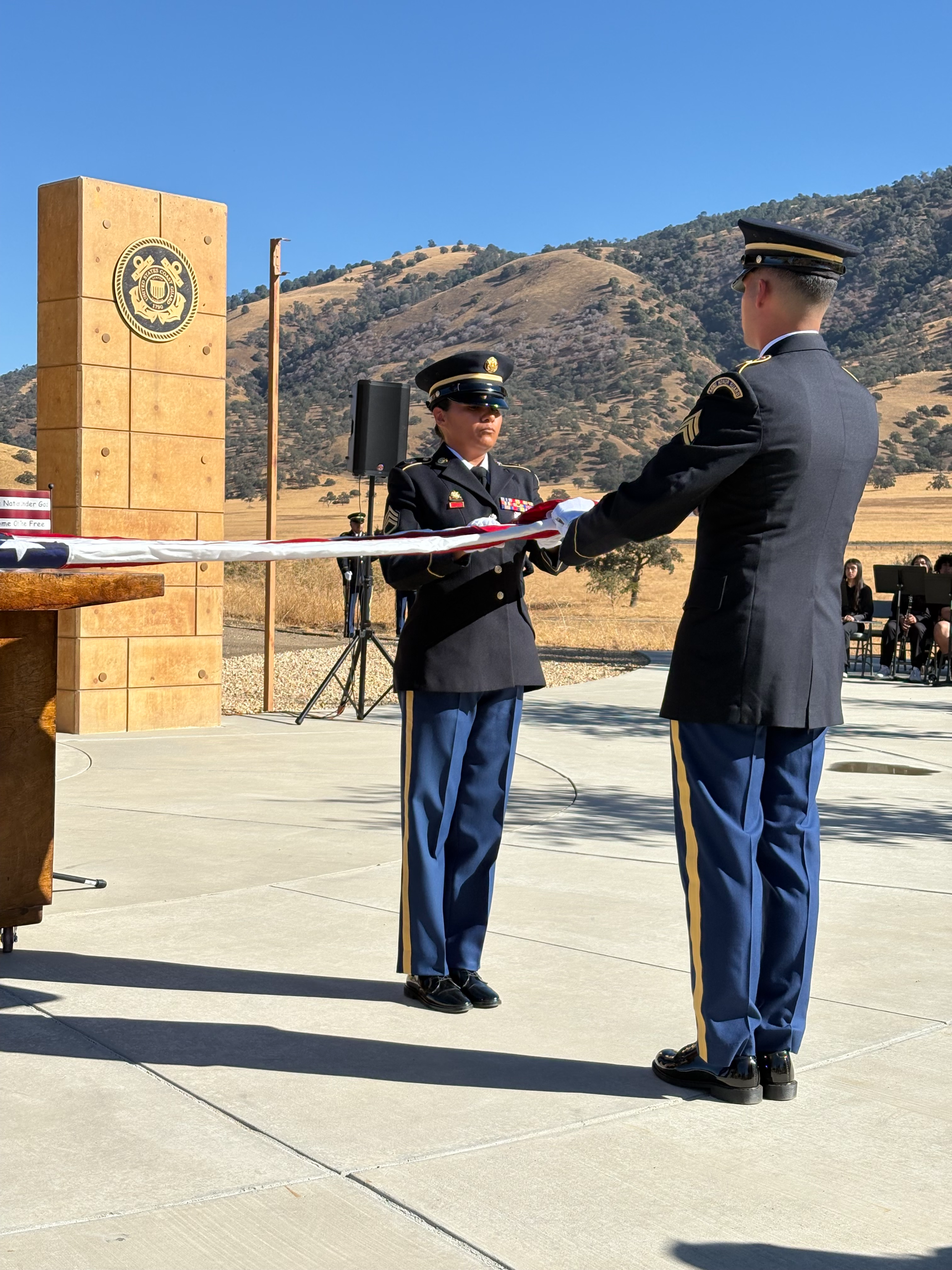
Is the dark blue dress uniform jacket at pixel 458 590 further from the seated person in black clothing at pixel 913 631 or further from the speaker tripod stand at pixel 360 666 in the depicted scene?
the seated person in black clothing at pixel 913 631

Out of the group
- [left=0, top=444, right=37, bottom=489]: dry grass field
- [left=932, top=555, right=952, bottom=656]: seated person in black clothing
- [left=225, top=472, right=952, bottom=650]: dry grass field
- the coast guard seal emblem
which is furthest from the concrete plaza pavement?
[left=0, top=444, right=37, bottom=489]: dry grass field

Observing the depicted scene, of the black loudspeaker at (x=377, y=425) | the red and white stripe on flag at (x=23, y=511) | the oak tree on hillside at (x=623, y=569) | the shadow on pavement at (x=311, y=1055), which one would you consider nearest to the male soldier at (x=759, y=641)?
the shadow on pavement at (x=311, y=1055)

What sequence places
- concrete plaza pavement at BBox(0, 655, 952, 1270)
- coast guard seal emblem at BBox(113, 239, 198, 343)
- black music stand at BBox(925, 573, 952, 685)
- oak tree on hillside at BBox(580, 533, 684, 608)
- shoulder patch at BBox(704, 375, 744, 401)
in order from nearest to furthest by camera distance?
concrete plaza pavement at BBox(0, 655, 952, 1270) < shoulder patch at BBox(704, 375, 744, 401) < coast guard seal emblem at BBox(113, 239, 198, 343) < black music stand at BBox(925, 573, 952, 685) < oak tree on hillside at BBox(580, 533, 684, 608)

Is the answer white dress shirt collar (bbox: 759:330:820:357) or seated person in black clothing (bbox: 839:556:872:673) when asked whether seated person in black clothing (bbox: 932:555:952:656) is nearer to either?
seated person in black clothing (bbox: 839:556:872:673)

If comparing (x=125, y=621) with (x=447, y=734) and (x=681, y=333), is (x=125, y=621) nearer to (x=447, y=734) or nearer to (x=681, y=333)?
(x=447, y=734)

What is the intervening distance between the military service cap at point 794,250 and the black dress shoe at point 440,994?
2.25 m

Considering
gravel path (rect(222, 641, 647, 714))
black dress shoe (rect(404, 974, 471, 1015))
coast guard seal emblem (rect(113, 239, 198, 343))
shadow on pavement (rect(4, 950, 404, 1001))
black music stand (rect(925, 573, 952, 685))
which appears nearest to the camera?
black dress shoe (rect(404, 974, 471, 1015))

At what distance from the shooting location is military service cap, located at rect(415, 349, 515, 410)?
4.54 meters

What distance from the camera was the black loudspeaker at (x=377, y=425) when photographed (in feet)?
39.4

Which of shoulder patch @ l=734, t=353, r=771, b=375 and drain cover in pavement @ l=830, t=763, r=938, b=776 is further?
drain cover in pavement @ l=830, t=763, r=938, b=776

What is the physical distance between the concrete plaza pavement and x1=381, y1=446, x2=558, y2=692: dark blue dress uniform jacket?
100 cm

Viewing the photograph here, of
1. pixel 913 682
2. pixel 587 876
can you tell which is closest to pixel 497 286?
pixel 913 682

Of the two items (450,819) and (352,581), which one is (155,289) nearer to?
(450,819)

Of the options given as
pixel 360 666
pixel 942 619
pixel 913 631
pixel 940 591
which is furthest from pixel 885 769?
pixel 913 631
